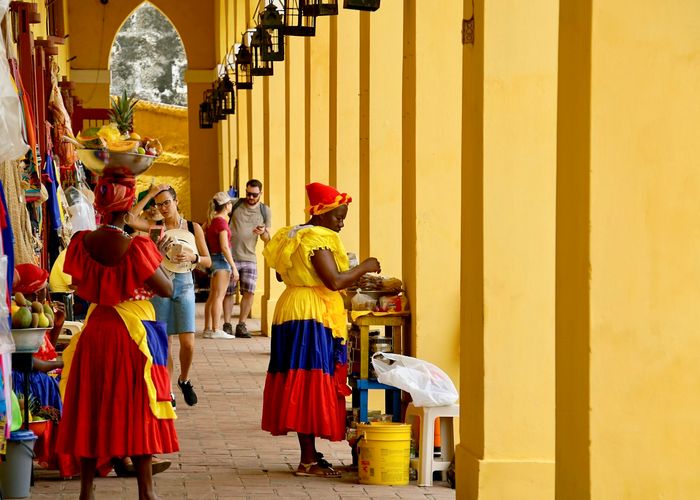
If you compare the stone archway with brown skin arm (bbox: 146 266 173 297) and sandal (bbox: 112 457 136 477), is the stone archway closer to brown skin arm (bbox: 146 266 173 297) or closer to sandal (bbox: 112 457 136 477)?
sandal (bbox: 112 457 136 477)

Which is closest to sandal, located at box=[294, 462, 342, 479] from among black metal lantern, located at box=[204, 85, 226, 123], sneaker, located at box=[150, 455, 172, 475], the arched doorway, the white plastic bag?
the white plastic bag

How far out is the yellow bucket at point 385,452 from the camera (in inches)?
299

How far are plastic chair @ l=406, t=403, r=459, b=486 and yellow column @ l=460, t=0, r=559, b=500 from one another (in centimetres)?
82

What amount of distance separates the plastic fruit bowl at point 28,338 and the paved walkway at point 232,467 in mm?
858

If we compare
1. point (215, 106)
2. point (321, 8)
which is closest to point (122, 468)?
point (321, 8)

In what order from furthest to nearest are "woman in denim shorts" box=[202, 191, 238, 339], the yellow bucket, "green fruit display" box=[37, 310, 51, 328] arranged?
"woman in denim shorts" box=[202, 191, 238, 339] < the yellow bucket < "green fruit display" box=[37, 310, 51, 328]

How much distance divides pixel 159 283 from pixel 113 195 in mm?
512

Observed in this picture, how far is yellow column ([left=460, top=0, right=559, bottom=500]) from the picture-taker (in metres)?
6.75

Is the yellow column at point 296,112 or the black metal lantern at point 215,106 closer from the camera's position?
the yellow column at point 296,112

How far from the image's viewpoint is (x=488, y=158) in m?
6.74

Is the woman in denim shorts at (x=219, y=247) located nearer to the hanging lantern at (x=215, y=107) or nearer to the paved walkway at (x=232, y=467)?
the paved walkway at (x=232, y=467)
